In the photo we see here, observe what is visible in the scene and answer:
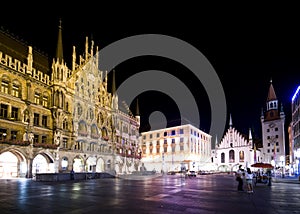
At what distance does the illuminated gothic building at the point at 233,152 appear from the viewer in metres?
98.8

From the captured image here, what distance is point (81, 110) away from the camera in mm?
51875

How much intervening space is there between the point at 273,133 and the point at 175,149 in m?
39.4

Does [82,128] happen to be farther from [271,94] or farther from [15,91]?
[271,94]

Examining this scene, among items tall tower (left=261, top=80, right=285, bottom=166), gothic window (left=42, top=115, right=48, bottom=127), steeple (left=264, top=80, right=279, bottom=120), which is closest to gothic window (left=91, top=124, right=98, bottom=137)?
gothic window (left=42, top=115, right=48, bottom=127)

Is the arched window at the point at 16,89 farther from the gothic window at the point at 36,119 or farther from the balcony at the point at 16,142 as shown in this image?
the balcony at the point at 16,142

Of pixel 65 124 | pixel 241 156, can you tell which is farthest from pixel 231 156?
pixel 65 124

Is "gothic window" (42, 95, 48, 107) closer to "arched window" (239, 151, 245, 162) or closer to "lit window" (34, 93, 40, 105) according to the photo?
"lit window" (34, 93, 40, 105)

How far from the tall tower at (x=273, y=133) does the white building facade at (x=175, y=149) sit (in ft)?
74.5

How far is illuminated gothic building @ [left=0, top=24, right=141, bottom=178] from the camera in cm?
3766

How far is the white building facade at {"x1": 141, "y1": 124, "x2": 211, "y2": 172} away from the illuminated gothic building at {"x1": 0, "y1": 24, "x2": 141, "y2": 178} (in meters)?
27.0

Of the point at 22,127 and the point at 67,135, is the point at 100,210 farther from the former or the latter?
the point at 67,135

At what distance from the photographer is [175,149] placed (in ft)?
286

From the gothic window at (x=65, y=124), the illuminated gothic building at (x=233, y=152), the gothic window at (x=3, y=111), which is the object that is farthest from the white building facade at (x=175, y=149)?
the gothic window at (x=3, y=111)

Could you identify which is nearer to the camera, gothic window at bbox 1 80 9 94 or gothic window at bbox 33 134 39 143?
gothic window at bbox 1 80 9 94
